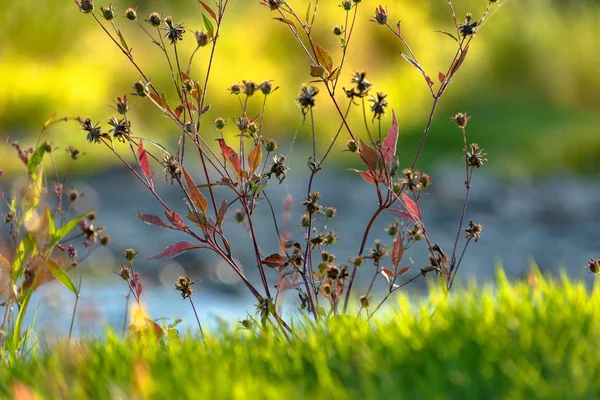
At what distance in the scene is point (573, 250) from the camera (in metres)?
8.52

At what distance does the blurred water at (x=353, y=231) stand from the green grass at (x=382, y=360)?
3721 mm

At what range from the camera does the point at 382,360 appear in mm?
1816

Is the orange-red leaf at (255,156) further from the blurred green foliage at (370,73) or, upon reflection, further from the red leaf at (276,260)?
the blurred green foliage at (370,73)

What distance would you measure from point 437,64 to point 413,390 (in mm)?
14026

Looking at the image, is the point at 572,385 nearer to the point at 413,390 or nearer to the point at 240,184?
the point at 413,390

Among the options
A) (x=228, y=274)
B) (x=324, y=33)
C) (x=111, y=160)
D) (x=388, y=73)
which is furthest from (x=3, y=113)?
(x=388, y=73)

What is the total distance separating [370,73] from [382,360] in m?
13.1

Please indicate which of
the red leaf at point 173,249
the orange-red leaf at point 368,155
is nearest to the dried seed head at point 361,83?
the orange-red leaf at point 368,155

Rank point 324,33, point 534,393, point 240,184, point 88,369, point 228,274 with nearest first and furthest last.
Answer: point 534,393
point 88,369
point 240,184
point 228,274
point 324,33

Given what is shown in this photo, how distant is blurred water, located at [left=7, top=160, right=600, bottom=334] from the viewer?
22.9 ft

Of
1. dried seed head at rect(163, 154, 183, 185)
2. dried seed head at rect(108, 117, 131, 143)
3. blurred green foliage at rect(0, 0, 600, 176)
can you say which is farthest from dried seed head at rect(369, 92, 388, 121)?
blurred green foliage at rect(0, 0, 600, 176)

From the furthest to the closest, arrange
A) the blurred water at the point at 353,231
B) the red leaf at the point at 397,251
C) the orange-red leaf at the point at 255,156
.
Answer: the blurred water at the point at 353,231 < the red leaf at the point at 397,251 < the orange-red leaf at the point at 255,156

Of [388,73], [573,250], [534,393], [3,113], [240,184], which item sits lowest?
[534,393]

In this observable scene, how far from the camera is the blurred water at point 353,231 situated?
6.99 m
